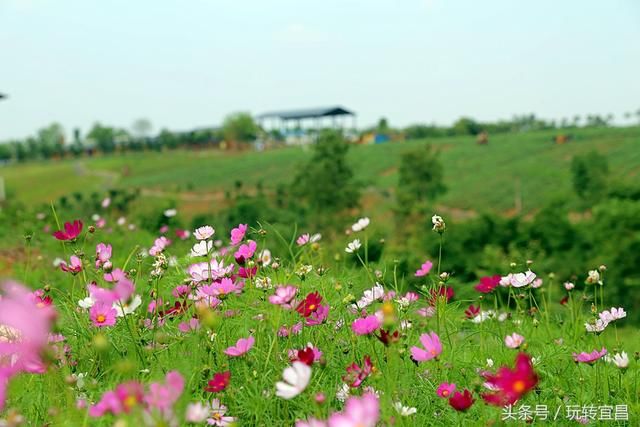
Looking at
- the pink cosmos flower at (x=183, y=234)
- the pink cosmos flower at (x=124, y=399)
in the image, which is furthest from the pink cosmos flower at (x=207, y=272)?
the pink cosmos flower at (x=183, y=234)

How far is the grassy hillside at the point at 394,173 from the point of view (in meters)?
26.0

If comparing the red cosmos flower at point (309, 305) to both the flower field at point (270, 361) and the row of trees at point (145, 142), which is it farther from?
the row of trees at point (145, 142)

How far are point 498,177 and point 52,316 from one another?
29922 millimetres

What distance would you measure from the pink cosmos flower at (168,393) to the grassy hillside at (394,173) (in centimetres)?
1934

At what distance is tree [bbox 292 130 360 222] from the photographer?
521 inches

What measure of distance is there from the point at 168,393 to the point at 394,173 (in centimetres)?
3248

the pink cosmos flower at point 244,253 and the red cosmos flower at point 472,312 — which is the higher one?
the pink cosmos flower at point 244,253

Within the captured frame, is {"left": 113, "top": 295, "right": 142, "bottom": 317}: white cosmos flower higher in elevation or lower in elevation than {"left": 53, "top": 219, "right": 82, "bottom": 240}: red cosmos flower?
lower

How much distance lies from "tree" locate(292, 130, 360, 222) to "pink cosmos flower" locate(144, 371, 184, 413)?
12.0 meters

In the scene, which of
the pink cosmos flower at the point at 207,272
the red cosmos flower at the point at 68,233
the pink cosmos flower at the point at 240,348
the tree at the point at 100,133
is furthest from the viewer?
the tree at the point at 100,133

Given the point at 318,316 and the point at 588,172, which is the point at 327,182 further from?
the point at 318,316

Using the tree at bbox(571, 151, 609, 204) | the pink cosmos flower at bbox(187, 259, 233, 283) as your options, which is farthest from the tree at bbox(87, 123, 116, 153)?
the pink cosmos flower at bbox(187, 259, 233, 283)

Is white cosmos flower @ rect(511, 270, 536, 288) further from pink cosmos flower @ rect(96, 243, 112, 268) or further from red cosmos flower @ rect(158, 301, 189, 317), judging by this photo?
pink cosmos flower @ rect(96, 243, 112, 268)

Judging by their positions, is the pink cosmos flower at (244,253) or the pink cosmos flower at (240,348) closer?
the pink cosmos flower at (240,348)
